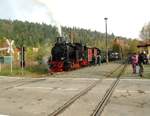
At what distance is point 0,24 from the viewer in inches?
7392

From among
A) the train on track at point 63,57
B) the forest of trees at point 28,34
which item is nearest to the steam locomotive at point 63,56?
the train on track at point 63,57

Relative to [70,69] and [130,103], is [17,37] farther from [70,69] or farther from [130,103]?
[130,103]

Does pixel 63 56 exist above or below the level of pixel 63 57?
above

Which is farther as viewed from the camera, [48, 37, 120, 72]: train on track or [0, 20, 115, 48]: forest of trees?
[0, 20, 115, 48]: forest of trees

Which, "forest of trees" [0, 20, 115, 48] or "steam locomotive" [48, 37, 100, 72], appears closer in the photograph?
"steam locomotive" [48, 37, 100, 72]

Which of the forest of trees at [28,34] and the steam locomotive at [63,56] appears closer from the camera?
the steam locomotive at [63,56]

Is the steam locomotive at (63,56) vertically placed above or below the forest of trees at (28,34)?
below

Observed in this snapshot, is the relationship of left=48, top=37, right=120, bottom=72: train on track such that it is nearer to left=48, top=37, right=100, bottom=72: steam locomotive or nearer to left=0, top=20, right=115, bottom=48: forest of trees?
left=48, top=37, right=100, bottom=72: steam locomotive

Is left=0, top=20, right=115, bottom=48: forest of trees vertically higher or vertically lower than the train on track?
higher

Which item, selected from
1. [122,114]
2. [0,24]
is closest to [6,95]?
[122,114]

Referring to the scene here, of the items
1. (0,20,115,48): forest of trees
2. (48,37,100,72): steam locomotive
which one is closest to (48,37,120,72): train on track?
(48,37,100,72): steam locomotive

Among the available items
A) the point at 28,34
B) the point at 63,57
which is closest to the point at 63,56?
the point at 63,57

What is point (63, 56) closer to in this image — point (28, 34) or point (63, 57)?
point (63, 57)

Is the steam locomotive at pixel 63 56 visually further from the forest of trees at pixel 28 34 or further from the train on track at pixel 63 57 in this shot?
the forest of trees at pixel 28 34
